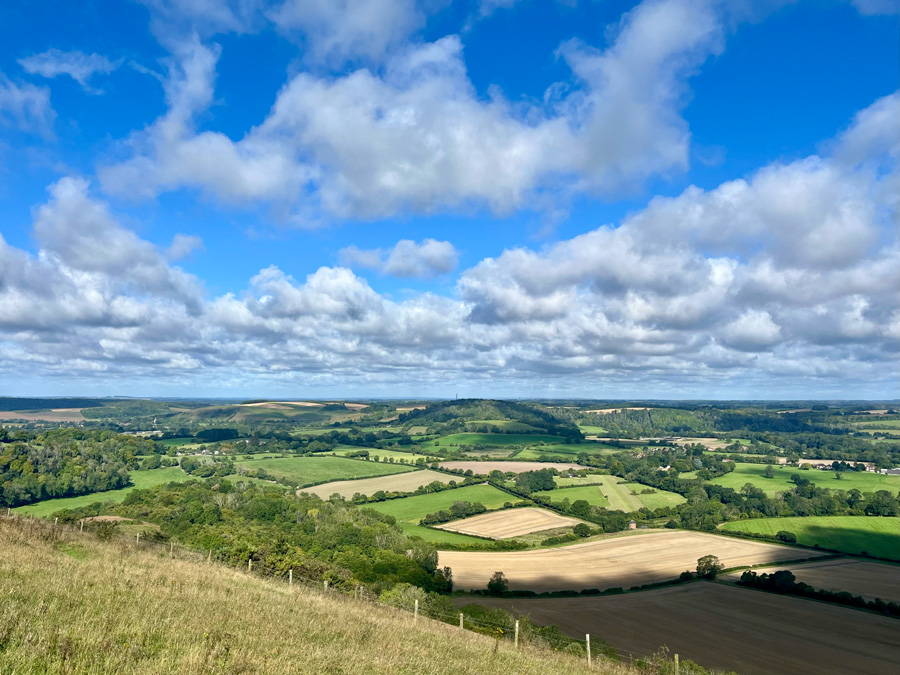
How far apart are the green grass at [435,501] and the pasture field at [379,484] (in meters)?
8.71

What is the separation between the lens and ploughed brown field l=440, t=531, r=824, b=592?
2322 inches

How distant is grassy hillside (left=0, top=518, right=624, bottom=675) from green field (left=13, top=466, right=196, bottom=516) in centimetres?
9517

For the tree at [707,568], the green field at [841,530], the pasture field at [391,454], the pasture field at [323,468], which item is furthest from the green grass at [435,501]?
the pasture field at [391,454]

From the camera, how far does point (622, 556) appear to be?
71.6m

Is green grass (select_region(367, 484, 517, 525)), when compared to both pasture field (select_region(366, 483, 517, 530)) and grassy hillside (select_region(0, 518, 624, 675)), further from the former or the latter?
grassy hillside (select_region(0, 518, 624, 675))

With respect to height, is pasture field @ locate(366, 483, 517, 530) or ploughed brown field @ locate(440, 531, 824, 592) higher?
ploughed brown field @ locate(440, 531, 824, 592)

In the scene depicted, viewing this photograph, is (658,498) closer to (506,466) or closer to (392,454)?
(506,466)

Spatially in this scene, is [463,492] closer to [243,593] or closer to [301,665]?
[243,593]

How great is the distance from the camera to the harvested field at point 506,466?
503 feet

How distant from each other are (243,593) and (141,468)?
152287 millimetres

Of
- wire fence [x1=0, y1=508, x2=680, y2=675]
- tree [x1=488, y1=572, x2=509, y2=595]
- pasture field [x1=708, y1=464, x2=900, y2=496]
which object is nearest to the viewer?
wire fence [x1=0, y1=508, x2=680, y2=675]

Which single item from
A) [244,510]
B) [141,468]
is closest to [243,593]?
[244,510]

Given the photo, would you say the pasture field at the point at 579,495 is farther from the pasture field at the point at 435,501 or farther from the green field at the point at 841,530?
the green field at the point at 841,530

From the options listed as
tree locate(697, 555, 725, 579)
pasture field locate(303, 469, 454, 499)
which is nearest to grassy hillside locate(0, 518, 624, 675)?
tree locate(697, 555, 725, 579)
